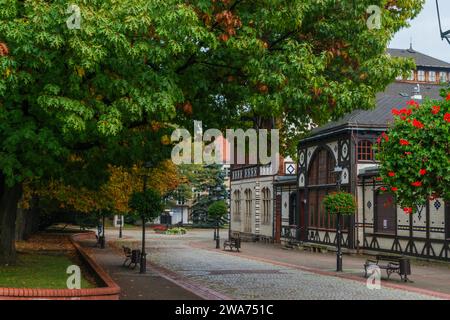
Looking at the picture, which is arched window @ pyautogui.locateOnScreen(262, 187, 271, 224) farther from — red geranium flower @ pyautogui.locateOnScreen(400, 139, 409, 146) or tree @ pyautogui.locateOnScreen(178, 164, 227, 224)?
red geranium flower @ pyautogui.locateOnScreen(400, 139, 409, 146)

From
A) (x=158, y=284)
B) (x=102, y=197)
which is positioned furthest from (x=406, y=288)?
(x=102, y=197)

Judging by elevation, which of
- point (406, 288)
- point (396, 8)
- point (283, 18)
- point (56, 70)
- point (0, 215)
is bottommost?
point (406, 288)

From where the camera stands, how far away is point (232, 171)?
188 feet

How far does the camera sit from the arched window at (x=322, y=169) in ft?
118

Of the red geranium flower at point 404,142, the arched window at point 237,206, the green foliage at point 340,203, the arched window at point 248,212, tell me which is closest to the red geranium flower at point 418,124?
the red geranium flower at point 404,142

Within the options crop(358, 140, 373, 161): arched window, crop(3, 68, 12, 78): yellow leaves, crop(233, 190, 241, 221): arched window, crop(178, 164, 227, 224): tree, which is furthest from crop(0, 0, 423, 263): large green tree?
crop(178, 164, 227, 224): tree

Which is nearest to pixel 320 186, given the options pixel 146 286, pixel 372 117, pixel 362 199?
pixel 362 199

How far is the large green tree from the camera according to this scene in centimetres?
1123

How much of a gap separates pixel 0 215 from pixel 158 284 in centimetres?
511

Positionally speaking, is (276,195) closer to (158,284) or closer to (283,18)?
(158,284)

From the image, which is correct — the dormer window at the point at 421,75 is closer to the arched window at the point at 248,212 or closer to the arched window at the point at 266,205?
the arched window at the point at 248,212

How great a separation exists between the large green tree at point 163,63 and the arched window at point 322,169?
20.5 m

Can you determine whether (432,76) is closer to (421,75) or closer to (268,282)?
(421,75)
